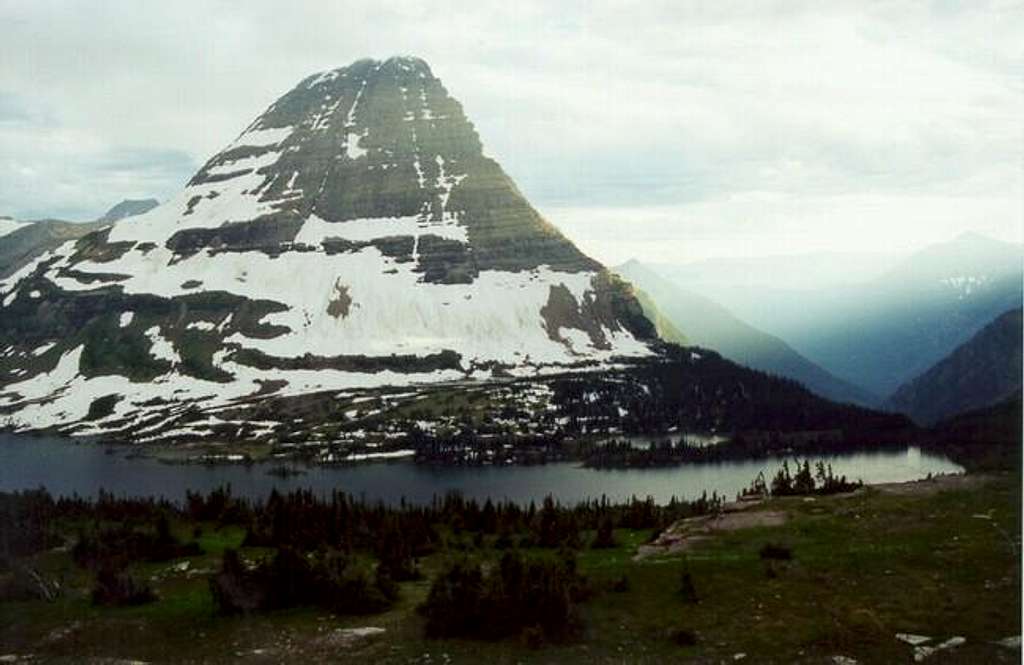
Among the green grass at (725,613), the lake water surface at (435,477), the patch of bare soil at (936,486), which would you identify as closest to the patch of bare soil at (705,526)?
the green grass at (725,613)

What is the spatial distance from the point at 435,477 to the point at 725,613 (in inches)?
3921

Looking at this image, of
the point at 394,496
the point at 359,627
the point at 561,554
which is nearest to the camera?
the point at 359,627

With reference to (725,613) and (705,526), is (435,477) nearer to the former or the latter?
(705,526)

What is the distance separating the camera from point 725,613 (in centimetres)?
2678

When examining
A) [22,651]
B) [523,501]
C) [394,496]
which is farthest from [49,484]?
[22,651]

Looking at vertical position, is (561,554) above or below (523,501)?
above

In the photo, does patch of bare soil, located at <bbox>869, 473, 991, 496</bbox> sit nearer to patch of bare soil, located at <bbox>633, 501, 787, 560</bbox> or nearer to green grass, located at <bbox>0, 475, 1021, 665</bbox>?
patch of bare soil, located at <bbox>633, 501, 787, 560</bbox>

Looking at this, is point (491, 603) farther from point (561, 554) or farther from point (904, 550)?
point (904, 550)

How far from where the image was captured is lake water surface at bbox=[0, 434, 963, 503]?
4328 inches

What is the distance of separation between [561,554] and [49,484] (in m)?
106

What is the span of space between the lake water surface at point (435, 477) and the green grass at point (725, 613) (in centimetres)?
6808

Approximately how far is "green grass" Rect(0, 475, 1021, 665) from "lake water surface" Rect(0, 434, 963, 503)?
6808 cm

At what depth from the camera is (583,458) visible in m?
139

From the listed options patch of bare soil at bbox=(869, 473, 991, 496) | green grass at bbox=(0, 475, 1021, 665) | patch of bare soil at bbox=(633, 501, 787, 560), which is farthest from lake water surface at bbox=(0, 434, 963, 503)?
green grass at bbox=(0, 475, 1021, 665)
